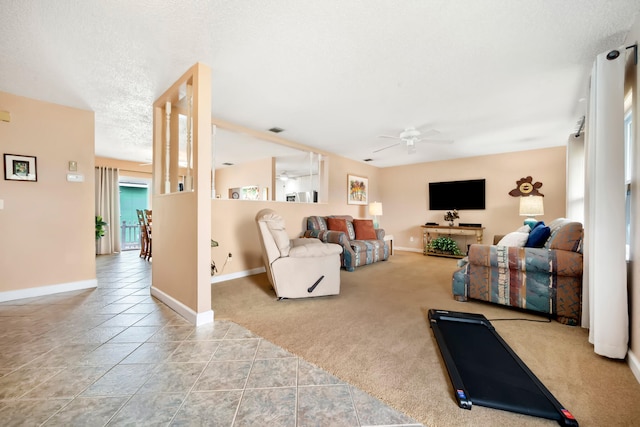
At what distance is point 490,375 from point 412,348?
48cm

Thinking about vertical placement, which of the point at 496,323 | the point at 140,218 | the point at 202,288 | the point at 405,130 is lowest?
the point at 496,323

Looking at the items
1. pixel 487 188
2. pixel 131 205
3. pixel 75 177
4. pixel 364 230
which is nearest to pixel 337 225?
pixel 364 230

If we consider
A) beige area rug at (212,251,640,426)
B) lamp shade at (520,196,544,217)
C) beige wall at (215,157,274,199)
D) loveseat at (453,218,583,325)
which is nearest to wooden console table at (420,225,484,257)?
lamp shade at (520,196,544,217)

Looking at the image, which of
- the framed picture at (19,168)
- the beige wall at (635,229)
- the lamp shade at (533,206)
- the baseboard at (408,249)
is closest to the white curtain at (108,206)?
the framed picture at (19,168)

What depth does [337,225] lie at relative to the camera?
5023 mm

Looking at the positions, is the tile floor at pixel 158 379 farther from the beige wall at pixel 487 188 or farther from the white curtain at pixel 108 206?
the beige wall at pixel 487 188

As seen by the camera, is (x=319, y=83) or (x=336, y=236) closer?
(x=319, y=83)

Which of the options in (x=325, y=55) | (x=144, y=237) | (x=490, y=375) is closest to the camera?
(x=490, y=375)

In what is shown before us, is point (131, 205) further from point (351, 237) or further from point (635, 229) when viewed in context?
point (635, 229)

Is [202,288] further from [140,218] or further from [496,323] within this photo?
[140,218]

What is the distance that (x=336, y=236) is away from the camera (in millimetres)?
4375

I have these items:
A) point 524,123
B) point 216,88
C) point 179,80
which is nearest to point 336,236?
point 216,88

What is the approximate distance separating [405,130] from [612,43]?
2.24m

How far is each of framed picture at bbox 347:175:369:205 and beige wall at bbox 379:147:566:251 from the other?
84 cm
